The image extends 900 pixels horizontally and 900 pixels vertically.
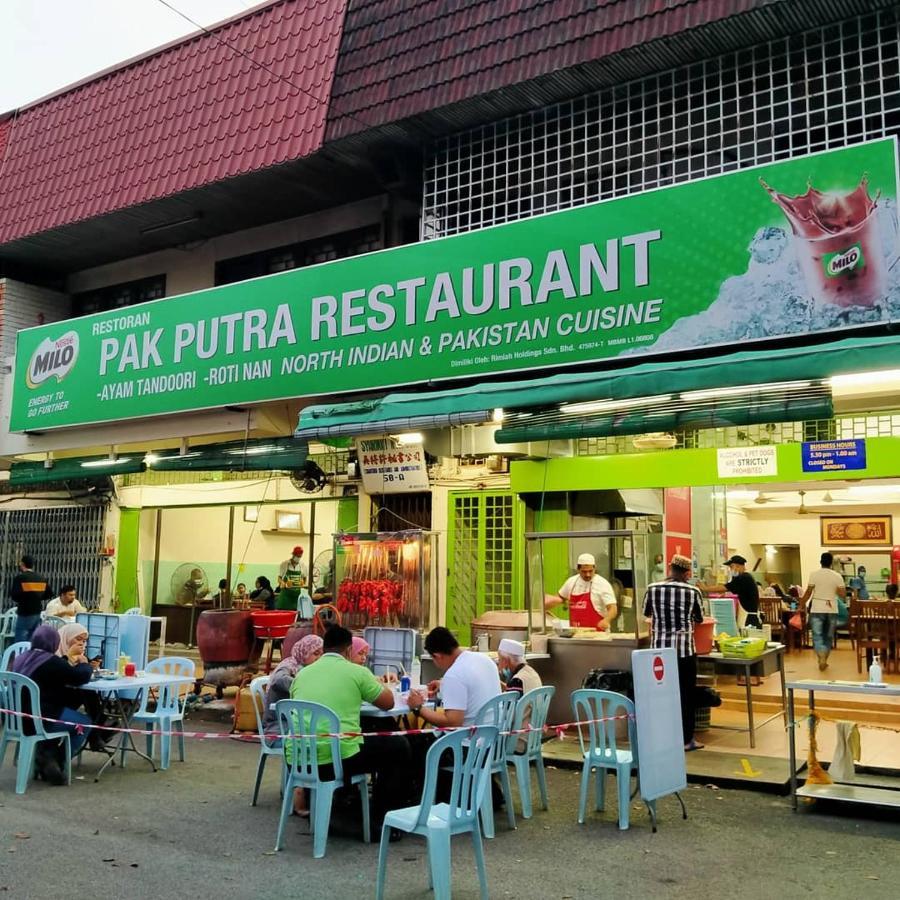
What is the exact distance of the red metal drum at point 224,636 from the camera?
11.9 meters

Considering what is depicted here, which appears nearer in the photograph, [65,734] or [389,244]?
[65,734]

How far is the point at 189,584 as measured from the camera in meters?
17.5

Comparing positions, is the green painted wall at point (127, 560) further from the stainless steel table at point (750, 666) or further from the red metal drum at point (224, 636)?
the stainless steel table at point (750, 666)

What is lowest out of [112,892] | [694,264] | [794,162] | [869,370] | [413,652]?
[112,892]

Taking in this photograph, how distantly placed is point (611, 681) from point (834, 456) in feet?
11.6

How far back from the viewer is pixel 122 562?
1716 centimetres

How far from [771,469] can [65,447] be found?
10.3 m

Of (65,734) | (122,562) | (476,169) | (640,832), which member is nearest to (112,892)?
(65,734)

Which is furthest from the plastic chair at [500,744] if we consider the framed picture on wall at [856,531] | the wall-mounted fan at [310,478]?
the framed picture on wall at [856,531]

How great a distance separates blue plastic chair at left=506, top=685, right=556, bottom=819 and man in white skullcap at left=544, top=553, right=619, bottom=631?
10.4ft

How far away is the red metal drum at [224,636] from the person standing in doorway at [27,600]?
8.42ft

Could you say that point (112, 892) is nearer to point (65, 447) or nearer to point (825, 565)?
point (65, 447)

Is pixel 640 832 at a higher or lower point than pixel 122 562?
lower

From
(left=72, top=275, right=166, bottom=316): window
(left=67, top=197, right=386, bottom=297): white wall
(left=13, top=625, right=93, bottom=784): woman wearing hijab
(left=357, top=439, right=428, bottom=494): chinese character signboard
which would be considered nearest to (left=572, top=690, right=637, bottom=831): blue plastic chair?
(left=13, top=625, right=93, bottom=784): woman wearing hijab
